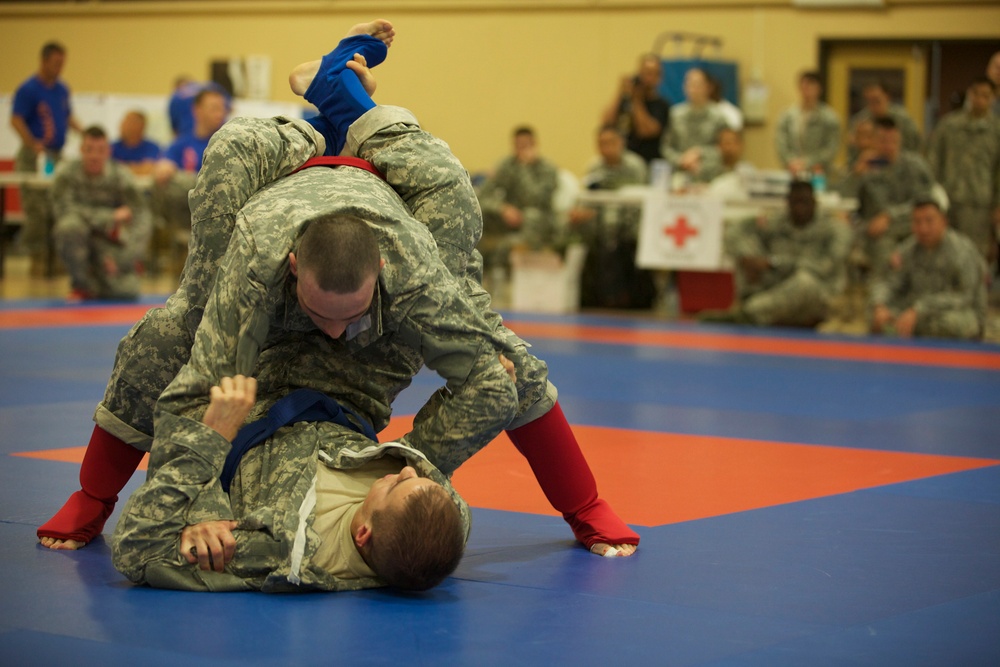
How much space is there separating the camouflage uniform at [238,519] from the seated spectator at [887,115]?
10885 mm

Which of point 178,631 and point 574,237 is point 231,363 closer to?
point 178,631

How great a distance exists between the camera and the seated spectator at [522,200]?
12914 millimetres

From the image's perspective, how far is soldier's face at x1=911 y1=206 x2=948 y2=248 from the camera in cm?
1052

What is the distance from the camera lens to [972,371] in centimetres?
880

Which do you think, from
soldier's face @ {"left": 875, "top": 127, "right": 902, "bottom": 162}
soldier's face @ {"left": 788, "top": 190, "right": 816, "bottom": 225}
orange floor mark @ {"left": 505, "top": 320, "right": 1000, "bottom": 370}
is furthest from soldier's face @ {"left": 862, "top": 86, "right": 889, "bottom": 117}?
orange floor mark @ {"left": 505, "top": 320, "right": 1000, "bottom": 370}

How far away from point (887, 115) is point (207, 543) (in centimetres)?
1152

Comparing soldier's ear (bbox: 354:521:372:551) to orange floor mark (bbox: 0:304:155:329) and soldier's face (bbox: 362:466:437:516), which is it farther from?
orange floor mark (bbox: 0:304:155:329)

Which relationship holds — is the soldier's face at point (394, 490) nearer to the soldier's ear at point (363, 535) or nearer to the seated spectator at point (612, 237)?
the soldier's ear at point (363, 535)

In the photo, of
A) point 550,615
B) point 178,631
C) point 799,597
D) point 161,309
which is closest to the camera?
point 178,631

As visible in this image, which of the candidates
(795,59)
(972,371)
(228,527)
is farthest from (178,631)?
(795,59)

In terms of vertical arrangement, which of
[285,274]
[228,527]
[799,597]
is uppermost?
[285,274]

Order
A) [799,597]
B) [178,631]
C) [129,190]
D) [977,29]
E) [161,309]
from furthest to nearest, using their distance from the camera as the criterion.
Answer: [977,29] → [129,190] → [161,309] → [799,597] → [178,631]

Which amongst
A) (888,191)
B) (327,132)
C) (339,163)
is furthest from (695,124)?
(339,163)

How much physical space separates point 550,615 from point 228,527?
81cm
